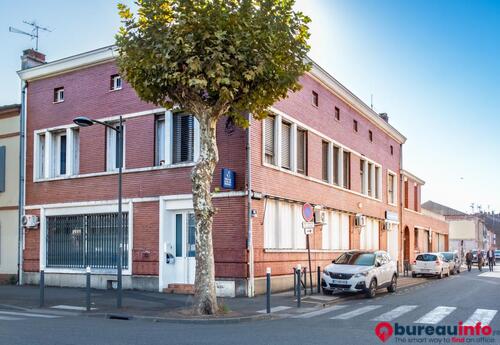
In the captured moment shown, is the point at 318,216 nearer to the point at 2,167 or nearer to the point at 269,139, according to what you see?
the point at 269,139

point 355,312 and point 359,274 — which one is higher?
point 359,274

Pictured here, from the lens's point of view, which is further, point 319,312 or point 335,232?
point 335,232

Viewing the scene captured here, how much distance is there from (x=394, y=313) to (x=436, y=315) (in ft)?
3.33

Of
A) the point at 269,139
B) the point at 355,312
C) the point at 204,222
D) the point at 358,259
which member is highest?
the point at 269,139

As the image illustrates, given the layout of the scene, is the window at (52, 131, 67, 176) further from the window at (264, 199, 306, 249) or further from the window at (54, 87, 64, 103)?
the window at (264, 199, 306, 249)

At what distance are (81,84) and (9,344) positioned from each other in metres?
15.2

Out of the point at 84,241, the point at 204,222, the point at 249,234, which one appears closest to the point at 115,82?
the point at 84,241

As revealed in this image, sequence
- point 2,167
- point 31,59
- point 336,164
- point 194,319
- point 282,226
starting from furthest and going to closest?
point 336,164, point 31,59, point 2,167, point 282,226, point 194,319

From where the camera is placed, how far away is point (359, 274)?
19.1 metres

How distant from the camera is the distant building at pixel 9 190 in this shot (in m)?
24.5

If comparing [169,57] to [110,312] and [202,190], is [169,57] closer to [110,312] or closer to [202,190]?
[202,190]

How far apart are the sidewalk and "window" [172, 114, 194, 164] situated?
186 inches

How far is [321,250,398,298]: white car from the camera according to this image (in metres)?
A: 19.0

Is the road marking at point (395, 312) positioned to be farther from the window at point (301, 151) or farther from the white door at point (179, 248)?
the window at point (301, 151)
